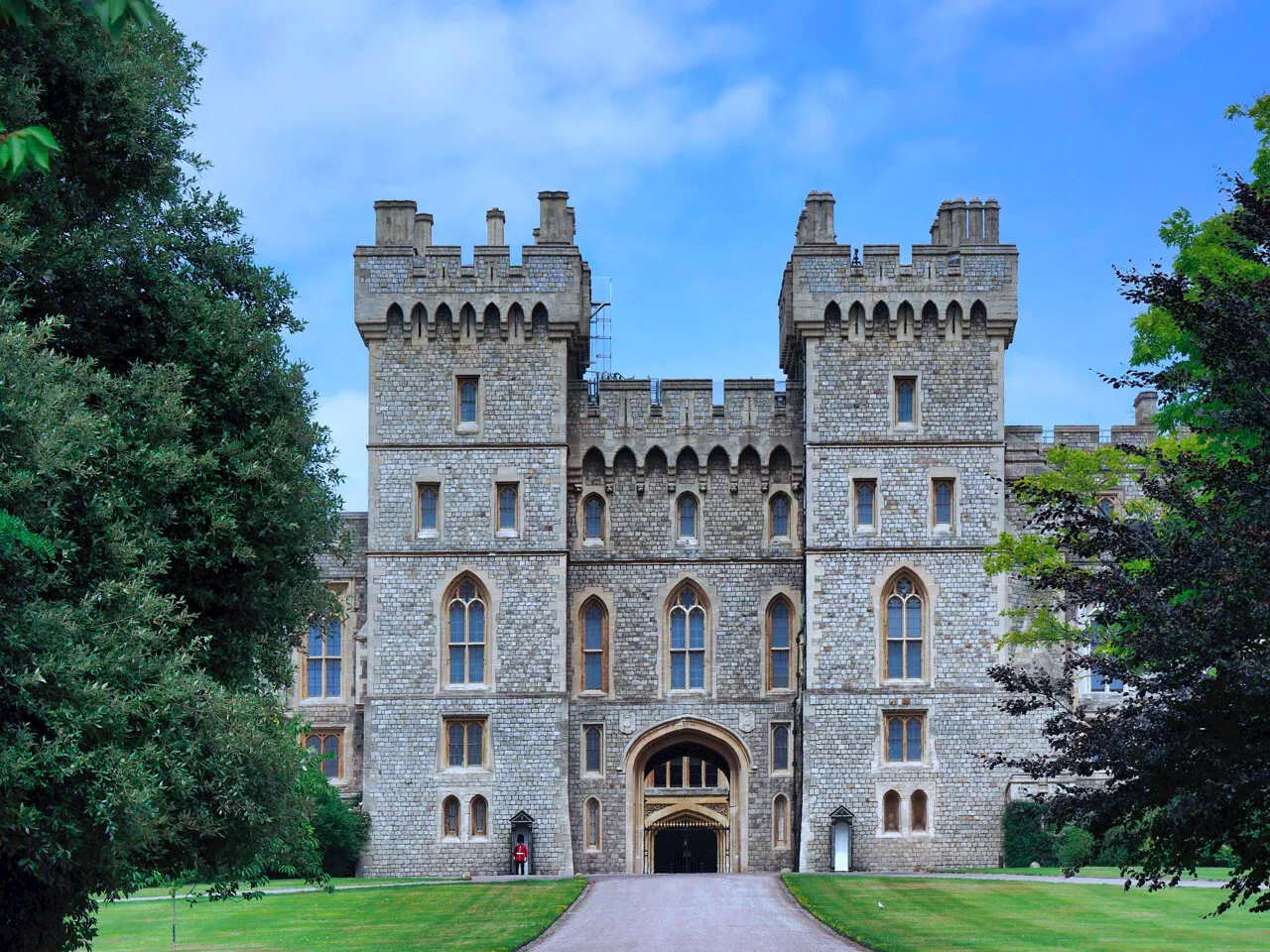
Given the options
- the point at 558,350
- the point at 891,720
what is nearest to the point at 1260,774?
the point at 891,720

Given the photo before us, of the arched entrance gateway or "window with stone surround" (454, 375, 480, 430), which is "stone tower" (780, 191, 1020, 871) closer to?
the arched entrance gateway

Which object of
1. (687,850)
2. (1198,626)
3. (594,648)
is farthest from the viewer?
(687,850)

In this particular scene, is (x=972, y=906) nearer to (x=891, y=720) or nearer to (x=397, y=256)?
(x=891, y=720)

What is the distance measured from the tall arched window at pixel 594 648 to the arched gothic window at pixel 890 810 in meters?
7.07

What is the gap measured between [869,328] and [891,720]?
8799mm

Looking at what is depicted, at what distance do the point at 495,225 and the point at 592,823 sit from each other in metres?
14.2

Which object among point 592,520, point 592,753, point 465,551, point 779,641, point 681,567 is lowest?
point 592,753

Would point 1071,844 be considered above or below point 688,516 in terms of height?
below

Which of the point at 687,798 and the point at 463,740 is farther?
the point at 687,798

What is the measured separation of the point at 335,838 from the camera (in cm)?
3688

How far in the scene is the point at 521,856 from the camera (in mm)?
36031

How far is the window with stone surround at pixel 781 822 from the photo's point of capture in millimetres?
38438

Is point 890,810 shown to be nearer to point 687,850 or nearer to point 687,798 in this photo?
point 687,798

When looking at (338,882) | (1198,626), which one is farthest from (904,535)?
(1198,626)
